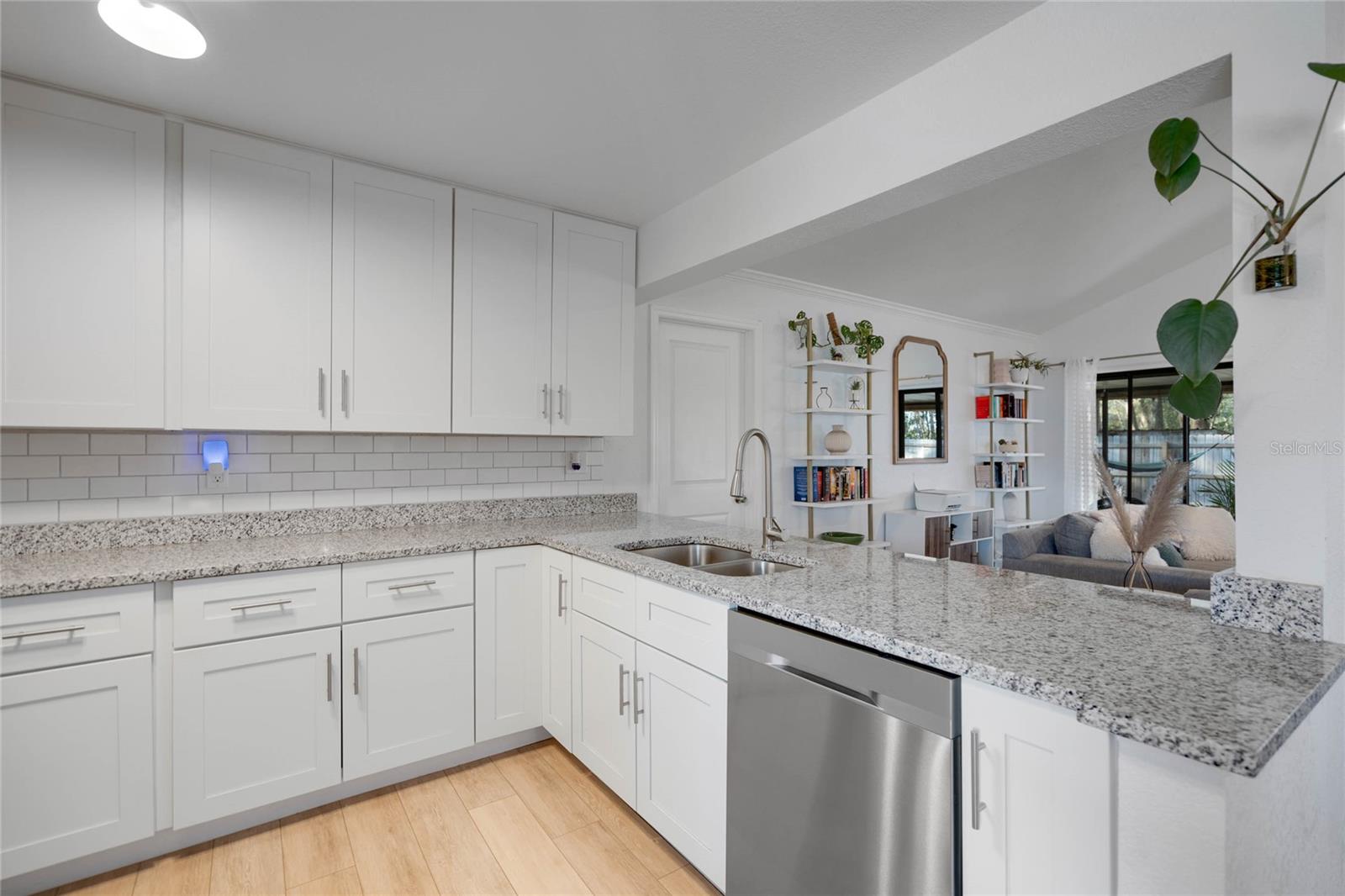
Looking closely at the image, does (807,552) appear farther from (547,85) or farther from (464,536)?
(547,85)

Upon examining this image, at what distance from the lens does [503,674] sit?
8.14ft

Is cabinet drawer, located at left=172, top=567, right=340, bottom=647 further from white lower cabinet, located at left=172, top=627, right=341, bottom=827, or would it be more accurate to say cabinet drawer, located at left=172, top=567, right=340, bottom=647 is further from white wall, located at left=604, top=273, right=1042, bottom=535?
white wall, located at left=604, top=273, right=1042, bottom=535

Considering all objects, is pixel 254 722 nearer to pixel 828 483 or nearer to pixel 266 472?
pixel 266 472

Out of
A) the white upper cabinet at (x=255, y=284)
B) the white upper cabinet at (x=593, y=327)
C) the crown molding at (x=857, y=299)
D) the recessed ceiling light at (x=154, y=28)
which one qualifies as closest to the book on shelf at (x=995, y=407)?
the crown molding at (x=857, y=299)

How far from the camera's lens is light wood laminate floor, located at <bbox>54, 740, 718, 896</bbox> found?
1.80 m

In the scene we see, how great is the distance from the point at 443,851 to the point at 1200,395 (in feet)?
7.80

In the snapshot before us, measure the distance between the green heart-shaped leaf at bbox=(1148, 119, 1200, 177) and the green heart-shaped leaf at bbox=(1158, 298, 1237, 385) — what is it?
297 mm

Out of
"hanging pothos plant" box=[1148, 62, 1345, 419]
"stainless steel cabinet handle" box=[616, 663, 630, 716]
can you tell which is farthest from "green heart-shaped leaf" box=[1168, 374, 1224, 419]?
"stainless steel cabinet handle" box=[616, 663, 630, 716]

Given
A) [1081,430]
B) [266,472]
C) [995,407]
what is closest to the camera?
[266,472]

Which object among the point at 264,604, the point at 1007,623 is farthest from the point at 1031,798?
the point at 264,604

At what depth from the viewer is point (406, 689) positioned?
226 centimetres

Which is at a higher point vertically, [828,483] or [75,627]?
[828,483]

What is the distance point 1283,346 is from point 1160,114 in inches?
26.2

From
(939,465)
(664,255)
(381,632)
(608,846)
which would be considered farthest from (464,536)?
(939,465)
